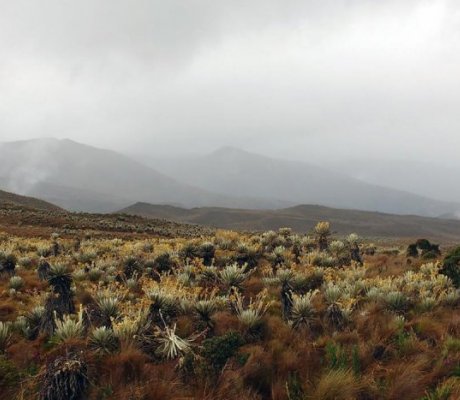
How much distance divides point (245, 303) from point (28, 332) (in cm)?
508

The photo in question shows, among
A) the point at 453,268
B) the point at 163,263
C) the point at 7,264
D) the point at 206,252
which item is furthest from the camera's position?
the point at 206,252

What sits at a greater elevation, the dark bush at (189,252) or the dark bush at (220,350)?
the dark bush at (189,252)

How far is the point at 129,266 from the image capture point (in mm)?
15844

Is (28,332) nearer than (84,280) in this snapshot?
Yes

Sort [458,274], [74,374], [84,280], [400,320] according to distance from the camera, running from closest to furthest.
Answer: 1. [74,374]
2. [400,320]
3. [458,274]
4. [84,280]

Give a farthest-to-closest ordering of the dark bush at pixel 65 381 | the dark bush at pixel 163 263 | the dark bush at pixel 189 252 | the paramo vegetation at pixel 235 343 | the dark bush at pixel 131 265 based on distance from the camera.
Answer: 1. the dark bush at pixel 189 252
2. the dark bush at pixel 163 263
3. the dark bush at pixel 131 265
4. the paramo vegetation at pixel 235 343
5. the dark bush at pixel 65 381

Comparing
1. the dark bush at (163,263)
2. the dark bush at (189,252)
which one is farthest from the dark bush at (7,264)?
the dark bush at (189,252)

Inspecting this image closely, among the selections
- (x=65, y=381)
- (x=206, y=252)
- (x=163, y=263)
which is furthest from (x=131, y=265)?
(x=65, y=381)

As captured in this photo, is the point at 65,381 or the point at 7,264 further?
the point at 7,264

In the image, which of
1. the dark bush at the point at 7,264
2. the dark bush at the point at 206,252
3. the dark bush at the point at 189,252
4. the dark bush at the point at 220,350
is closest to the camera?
the dark bush at the point at 220,350

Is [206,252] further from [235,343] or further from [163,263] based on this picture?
[235,343]

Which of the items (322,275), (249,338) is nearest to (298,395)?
(249,338)

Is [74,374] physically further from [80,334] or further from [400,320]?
[400,320]

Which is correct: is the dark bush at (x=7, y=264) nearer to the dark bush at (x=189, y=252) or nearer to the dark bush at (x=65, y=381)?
the dark bush at (x=189, y=252)
